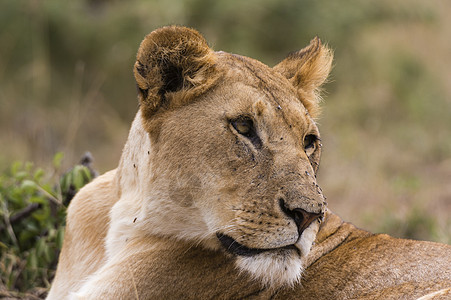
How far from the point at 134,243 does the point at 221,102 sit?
0.71 metres

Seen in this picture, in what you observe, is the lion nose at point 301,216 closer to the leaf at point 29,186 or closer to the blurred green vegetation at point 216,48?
the leaf at point 29,186

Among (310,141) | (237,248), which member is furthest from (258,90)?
(237,248)

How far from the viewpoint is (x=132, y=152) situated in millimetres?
2988

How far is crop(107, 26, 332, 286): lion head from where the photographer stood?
2469 mm

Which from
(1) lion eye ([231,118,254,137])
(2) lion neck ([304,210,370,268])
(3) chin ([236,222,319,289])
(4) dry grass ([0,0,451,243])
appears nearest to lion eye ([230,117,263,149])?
(1) lion eye ([231,118,254,137])

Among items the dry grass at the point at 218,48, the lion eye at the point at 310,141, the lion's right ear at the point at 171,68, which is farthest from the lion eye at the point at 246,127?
the dry grass at the point at 218,48

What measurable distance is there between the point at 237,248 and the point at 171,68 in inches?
33.0

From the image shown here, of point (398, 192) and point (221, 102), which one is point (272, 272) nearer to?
point (221, 102)

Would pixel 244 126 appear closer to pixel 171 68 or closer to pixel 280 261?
pixel 171 68

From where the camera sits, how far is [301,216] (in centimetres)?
242

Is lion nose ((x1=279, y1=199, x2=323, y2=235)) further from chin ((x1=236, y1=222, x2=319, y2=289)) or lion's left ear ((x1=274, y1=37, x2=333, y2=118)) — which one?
lion's left ear ((x1=274, y1=37, x2=333, y2=118))

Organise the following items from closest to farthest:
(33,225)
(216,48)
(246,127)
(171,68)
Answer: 1. (246,127)
2. (171,68)
3. (33,225)
4. (216,48)

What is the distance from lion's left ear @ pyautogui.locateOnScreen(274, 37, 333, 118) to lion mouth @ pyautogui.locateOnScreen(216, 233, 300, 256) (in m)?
0.88

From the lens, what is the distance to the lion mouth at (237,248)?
247 centimetres
